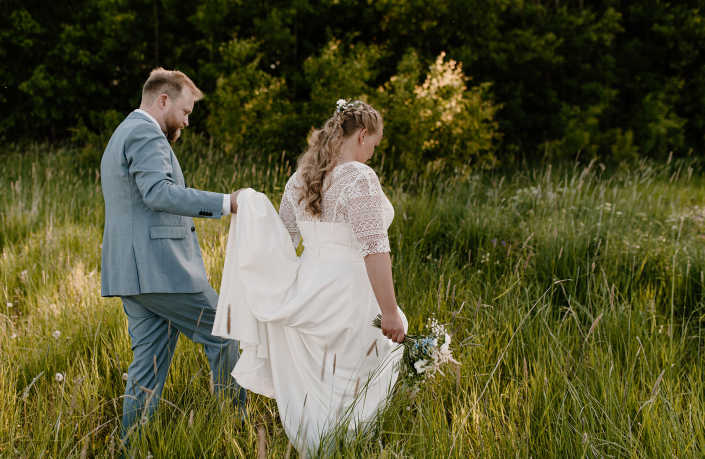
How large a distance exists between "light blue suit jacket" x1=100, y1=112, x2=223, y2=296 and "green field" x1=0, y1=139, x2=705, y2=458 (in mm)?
449

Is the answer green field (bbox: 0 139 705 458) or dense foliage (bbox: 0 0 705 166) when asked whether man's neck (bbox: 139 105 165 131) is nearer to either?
green field (bbox: 0 139 705 458)

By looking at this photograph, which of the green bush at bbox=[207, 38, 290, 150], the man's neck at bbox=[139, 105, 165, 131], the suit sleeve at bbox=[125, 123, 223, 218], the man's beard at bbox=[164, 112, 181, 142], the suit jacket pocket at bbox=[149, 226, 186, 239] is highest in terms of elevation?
the green bush at bbox=[207, 38, 290, 150]

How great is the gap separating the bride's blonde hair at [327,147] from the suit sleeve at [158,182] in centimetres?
46

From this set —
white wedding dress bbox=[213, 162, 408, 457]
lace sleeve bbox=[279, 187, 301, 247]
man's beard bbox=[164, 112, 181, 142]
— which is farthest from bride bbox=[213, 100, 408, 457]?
man's beard bbox=[164, 112, 181, 142]

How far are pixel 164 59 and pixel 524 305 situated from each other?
508 inches

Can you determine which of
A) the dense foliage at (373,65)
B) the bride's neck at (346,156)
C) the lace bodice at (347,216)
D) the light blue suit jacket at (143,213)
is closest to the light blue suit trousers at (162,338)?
the light blue suit jacket at (143,213)

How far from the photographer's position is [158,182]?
2.42m

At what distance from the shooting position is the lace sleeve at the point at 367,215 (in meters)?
2.37

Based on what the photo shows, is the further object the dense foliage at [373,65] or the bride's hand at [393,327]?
the dense foliage at [373,65]

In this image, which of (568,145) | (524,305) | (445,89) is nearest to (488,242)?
(524,305)

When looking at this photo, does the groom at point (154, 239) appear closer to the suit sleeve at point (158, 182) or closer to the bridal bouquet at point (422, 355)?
the suit sleeve at point (158, 182)

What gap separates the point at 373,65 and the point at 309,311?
9.84 m

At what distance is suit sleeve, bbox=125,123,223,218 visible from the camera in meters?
2.40

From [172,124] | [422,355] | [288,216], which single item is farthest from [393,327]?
[172,124]
